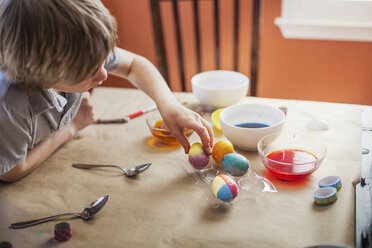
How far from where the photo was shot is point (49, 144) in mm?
951

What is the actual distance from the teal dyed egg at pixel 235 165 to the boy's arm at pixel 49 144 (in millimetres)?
484

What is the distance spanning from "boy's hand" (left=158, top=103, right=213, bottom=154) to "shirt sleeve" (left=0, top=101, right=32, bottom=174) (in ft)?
1.15

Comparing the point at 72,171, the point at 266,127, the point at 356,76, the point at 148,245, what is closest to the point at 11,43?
the point at 72,171

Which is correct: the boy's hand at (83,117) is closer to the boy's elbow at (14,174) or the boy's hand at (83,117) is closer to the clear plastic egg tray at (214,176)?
the boy's elbow at (14,174)

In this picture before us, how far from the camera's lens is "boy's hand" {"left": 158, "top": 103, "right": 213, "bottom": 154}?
0.87 m

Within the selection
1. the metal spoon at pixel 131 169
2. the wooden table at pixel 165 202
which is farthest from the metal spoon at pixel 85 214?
the metal spoon at pixel 131 169

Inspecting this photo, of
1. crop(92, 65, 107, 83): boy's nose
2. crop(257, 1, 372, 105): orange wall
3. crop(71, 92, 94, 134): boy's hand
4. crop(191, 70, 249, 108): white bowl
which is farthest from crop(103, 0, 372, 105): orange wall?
crop(92, 65, 107, 83): boy's nose

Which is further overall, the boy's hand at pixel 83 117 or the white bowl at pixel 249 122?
the boy's hand at pixel 83 117

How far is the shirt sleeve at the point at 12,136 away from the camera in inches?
30.4

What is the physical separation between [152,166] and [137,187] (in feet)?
0.29

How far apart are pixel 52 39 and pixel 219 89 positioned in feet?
1.83

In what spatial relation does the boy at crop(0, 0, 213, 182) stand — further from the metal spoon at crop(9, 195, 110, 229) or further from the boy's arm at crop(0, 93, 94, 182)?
the metal spoon at crop(9, 195, 110, 229)

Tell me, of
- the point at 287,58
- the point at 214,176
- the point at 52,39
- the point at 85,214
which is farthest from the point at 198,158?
the point at 287,58

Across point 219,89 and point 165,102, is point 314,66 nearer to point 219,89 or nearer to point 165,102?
point 219,89
